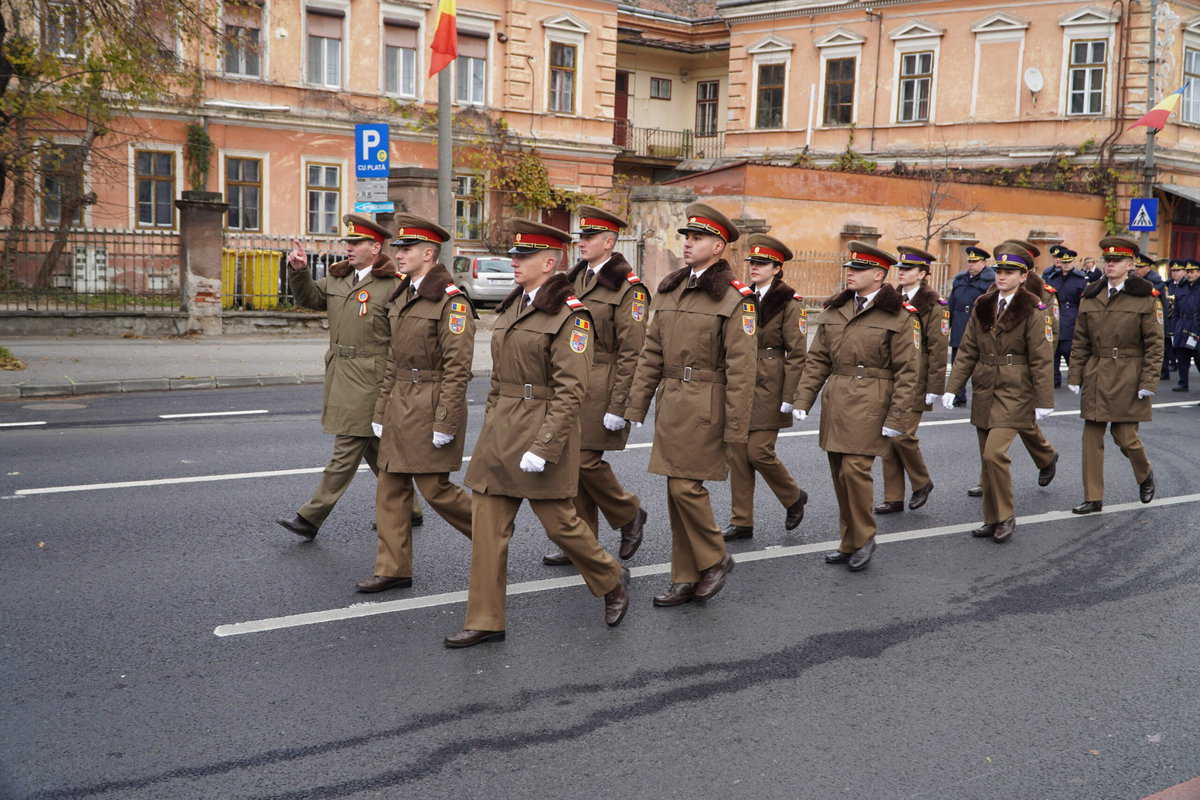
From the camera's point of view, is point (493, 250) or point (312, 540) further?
point (493, 250)

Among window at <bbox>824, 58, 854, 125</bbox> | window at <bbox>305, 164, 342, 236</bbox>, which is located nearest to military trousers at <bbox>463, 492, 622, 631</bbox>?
window at <bbox>305, 164, 342, 236</bbox>

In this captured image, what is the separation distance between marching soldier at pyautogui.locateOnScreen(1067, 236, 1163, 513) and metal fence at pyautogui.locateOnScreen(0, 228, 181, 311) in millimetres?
15431

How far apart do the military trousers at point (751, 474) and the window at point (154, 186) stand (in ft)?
86.4

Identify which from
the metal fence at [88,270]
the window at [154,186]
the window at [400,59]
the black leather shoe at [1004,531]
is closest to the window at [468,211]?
the window at [400,59]

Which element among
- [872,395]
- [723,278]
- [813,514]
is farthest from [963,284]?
[723,278]

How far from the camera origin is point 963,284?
16344 millimetres

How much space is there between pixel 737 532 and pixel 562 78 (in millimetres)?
31126

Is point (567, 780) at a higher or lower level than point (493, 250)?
lower

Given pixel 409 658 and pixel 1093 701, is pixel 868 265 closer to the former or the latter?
pixel 1093 701

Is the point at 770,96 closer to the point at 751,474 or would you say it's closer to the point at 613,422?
the point at 751,474

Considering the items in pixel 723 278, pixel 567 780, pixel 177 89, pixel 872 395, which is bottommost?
pixel 567 780

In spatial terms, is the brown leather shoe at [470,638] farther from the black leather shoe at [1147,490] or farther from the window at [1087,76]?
the window at [1087,76]

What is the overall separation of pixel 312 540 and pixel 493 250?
91.1 ft

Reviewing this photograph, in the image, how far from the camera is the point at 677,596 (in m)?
6.38
